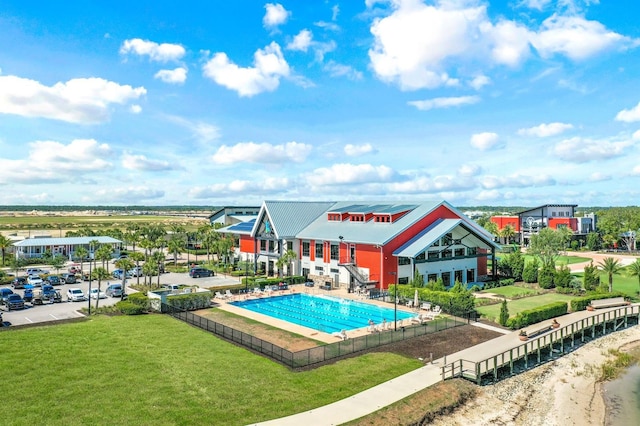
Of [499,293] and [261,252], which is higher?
[261,252]

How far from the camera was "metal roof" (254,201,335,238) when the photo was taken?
64.8 m

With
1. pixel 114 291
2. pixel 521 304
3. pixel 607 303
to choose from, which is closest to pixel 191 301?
pixel 114 291

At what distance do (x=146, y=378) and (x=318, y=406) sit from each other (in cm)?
979

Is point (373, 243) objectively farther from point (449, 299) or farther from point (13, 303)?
point (13, 303)

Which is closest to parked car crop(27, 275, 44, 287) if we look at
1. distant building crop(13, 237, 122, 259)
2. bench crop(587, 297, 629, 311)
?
distant building crop(13, 237, 122, 259)

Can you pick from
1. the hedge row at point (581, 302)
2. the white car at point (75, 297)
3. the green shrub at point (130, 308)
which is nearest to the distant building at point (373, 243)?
the hedge row at point (581, 302)

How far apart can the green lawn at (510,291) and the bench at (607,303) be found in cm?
807

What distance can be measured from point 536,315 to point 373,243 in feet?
61.9

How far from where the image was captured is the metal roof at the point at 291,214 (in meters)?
64.8

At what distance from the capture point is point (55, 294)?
4859 cm

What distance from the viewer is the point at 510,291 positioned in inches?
2136

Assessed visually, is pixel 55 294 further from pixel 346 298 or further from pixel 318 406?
pixel 318 406

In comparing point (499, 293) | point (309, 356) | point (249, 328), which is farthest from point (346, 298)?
point (309, 356)

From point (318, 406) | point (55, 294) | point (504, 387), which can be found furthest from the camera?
point (55, 294)
